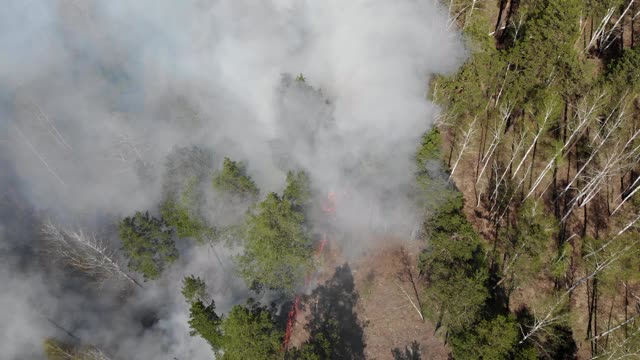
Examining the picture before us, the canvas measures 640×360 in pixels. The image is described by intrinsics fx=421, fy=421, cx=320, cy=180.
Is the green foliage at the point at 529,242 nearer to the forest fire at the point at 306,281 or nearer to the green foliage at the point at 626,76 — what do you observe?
the green foliage at the point at 626,76

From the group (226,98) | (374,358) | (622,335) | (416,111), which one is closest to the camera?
(622,335)

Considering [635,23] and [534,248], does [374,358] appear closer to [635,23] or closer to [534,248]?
[534,248]

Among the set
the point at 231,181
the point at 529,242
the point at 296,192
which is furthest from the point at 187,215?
the point at 529,242

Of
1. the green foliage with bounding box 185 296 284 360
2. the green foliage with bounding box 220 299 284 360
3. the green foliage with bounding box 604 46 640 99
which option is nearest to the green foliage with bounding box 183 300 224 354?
the green foliage with bounding box 185 296 284 360

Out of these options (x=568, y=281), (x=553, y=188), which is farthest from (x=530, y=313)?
(x=553, y=188)

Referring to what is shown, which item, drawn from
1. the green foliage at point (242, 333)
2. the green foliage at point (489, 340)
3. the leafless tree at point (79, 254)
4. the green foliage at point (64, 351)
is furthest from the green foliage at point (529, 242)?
the green foliage at point (64, 351)

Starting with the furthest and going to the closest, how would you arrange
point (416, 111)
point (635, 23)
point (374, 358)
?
point (635, 23) → point (416, 111) → point (374, 358)
